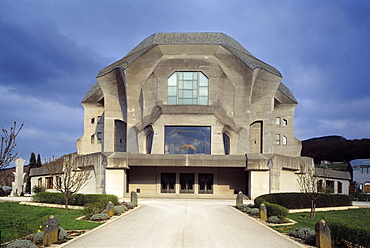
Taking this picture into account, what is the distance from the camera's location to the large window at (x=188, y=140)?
4331cm

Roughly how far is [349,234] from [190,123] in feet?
103

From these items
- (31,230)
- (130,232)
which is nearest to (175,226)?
(130,232)

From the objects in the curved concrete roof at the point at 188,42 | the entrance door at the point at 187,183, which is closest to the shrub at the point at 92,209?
the entrance door at the point at 187,183

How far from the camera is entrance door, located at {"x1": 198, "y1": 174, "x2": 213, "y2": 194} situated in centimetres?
4312

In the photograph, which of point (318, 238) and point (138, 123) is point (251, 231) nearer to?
point (318, 238)

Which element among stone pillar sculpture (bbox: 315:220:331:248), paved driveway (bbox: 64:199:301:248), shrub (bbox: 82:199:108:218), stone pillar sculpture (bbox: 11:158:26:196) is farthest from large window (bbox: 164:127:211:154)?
stone pillar sculpture (bbox: 315:220:331:248)

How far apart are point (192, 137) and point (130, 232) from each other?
28.2 meters

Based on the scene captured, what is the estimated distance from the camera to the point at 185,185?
42938mm

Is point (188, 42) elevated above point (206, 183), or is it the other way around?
point (188, 42)

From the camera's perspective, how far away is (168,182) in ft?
142

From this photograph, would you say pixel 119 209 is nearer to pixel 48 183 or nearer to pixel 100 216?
pixel 100 216

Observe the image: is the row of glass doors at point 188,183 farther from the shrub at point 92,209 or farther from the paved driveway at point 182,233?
the shrub at point 92,209

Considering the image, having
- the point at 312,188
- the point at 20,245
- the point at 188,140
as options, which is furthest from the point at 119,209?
→ the point at 188,140

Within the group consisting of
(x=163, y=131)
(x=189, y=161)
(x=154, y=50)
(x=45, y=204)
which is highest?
(x=154, y=50)
